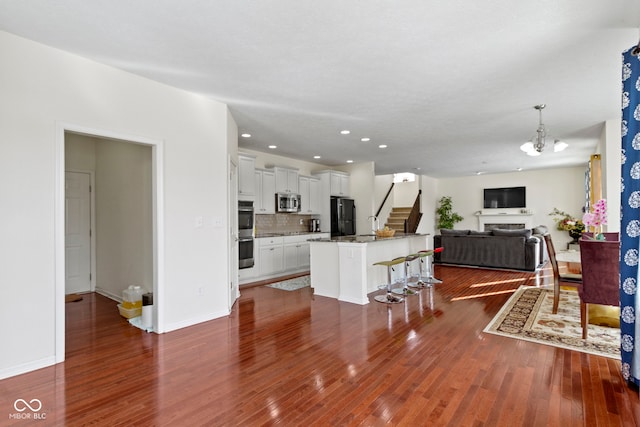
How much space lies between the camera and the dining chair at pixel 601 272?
9.96 ft

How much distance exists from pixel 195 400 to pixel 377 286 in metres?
3.73

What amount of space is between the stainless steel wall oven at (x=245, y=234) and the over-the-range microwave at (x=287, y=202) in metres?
1.03

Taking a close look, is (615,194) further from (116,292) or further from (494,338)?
(116,292)

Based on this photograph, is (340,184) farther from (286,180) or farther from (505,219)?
(505,219)

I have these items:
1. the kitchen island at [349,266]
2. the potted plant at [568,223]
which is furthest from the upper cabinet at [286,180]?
the potted plant at [568,223]

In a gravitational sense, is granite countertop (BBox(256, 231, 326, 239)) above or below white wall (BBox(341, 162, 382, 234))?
below

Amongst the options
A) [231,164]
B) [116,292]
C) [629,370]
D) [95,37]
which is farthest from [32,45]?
[629,370]

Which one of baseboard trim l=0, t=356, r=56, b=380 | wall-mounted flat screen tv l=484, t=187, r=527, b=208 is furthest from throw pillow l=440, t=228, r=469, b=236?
baseboard trim l=0, t=356, r=56, b=380

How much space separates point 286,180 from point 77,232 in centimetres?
393

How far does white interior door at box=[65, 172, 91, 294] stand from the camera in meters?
5.25

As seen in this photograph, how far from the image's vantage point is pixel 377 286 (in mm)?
5512

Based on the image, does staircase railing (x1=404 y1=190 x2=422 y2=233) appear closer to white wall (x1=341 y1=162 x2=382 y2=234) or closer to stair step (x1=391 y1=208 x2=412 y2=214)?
stair step (x1=391 y1=208 x2=412 y2=214)

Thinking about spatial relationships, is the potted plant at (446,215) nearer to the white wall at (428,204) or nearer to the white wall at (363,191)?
the white wall at (428,204)

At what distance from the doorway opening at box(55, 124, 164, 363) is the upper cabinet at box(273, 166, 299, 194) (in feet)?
9.80
